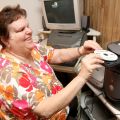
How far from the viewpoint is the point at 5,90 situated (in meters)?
0.99

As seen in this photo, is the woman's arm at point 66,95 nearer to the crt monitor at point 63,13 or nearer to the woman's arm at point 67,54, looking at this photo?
the woman's arm at point 67,54

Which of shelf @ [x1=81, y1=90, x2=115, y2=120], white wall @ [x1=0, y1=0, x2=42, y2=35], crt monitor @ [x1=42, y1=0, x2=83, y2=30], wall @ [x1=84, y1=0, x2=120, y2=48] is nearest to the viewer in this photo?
shelf @ [x1=81, y1=90, x2=115, y2=120]

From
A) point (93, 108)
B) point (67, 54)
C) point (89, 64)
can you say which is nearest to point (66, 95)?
point (89, 64)

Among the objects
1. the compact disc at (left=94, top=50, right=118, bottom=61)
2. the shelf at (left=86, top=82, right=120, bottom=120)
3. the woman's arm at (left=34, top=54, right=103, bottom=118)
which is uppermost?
the compact disc at (left=94, top=50, right=118, bottom=61)

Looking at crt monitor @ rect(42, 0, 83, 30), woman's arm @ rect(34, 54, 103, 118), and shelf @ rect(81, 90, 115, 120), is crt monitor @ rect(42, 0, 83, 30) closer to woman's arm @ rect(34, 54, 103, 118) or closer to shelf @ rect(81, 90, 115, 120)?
shelf @ rect(81, 90, 115, 120)

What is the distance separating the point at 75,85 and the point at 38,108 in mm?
209

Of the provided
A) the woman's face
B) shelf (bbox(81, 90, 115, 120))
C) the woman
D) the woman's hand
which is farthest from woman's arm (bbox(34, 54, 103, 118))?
shelf (bbox(81, 90, 115, 120))

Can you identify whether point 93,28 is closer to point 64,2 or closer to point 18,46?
point 64,2

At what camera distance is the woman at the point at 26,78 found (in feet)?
3.21

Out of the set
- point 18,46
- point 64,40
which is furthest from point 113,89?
point 64,40

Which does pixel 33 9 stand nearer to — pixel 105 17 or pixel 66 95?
pixel 105 17

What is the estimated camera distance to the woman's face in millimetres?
1104

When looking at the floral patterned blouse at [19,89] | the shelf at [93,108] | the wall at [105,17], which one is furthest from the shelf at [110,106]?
the wall at [105,17]

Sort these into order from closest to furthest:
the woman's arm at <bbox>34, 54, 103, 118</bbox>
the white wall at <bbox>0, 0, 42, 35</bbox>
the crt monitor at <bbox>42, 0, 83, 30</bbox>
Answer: the woman's arm at <bbox>34, 54, 103, 118</bbox>
the crt monitor at <bbox>42, 0, 83, 30</bbox>
the white wall at <bbox>0, 0, 42, 35</bbox>
